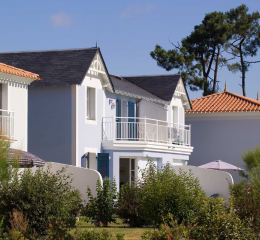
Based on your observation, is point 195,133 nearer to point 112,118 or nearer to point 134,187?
point 112,118

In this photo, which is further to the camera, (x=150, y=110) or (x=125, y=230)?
(x=150, y=110)

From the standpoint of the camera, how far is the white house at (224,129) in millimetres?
34625

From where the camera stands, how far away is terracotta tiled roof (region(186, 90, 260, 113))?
34969mm

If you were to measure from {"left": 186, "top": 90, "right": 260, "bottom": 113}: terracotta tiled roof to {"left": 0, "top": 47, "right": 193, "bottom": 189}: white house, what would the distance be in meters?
5.93

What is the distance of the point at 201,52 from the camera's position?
4906 centimetres

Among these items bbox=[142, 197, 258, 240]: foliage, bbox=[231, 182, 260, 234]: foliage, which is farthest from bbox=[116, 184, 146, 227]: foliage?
bbox=[142, 197, 258, 240]: foliage

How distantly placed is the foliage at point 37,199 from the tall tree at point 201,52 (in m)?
34.8

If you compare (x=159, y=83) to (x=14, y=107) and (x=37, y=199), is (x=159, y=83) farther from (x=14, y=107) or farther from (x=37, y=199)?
(x=37, y=199)

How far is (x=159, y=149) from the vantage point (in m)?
28.3

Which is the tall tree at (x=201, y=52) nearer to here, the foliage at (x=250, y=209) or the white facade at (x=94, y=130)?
the white facade at (x=94, y=130)

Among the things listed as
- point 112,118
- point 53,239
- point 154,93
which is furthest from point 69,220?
point 154,93

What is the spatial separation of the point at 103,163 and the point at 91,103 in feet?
9.00

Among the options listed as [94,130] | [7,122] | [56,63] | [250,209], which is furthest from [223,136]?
[250,209]

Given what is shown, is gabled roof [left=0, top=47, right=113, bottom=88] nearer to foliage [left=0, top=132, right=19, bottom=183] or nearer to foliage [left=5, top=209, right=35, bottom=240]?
foliage [left=0, top=132, right=19, bottom=183]
